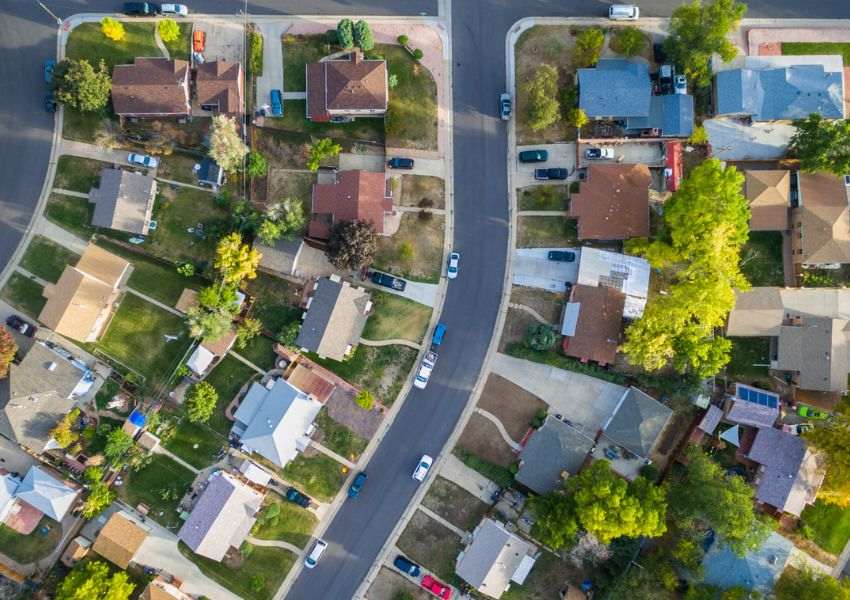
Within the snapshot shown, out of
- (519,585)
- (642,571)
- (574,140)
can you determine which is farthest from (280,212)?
(642,571)

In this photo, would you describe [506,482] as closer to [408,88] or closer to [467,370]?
[467,370]

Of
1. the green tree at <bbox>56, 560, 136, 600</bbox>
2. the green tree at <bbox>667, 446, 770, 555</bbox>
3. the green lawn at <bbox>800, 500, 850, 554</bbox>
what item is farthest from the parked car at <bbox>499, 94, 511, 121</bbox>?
the green tree at <bbox>56, 560, 136, 600</bbox>

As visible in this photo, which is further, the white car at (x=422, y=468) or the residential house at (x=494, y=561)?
the white car at (x=422, y=468)

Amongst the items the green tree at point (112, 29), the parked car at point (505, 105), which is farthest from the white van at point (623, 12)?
the green tree at point (112, 29)

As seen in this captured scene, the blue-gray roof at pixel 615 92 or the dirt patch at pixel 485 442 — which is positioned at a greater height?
the blue-gray roof at pixel 615 92

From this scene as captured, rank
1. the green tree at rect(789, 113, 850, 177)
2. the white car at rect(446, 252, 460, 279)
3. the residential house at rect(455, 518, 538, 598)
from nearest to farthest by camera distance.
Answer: the green tree at rect(789, 113, 850, 177)
the residential house at rect(455, 518, 538, 598)
the white car at rect(446, 252, 460, 279)

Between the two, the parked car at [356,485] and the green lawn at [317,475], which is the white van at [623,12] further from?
the green lawn at [317,475]

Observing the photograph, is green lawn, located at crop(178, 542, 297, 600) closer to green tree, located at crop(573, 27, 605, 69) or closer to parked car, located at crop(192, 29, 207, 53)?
parked car, located at crop(192, 29, 207, 53)
